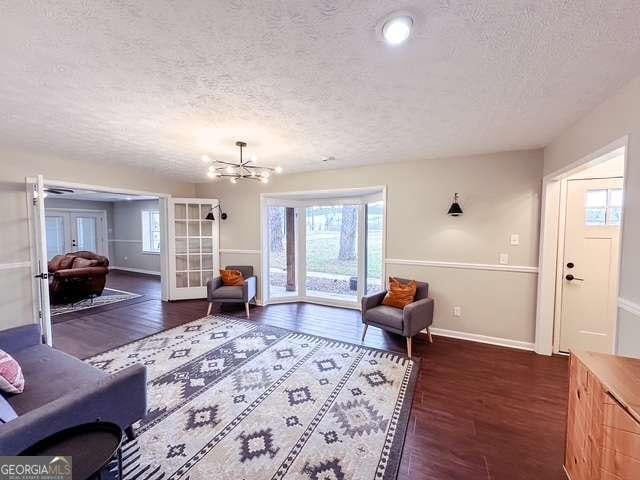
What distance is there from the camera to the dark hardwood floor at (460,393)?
5.45ft

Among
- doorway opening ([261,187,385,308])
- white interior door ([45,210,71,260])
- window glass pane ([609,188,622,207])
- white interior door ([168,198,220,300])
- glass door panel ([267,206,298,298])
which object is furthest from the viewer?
white interior door ([45,210,71,260])

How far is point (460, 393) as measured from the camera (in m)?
2.34

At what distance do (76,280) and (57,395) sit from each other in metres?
4.40

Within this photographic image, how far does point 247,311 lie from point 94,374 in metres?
2.40

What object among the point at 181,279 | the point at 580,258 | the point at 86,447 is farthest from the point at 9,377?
the point at 580,258

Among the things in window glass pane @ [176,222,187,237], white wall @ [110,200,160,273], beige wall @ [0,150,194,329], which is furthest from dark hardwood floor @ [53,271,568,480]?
white wall @ [110,200,160,273]

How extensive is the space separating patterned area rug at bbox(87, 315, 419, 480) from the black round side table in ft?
1.97

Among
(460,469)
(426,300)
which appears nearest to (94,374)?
(460,469)

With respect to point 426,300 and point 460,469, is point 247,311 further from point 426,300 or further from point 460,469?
point 460,469

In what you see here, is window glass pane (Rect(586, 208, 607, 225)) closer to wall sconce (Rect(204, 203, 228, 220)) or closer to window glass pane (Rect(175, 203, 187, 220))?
wall sconce (Rect(204, 203, 228, 220))

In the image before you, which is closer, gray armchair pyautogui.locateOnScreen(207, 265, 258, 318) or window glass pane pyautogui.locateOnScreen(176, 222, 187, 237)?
gray armchair pyautogui.locateOnScreen(207, 265, 258, 318)

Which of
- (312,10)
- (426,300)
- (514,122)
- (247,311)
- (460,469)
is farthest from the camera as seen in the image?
(247,311)

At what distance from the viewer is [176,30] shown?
125cm

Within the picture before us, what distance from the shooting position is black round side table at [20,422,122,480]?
1041 mm
